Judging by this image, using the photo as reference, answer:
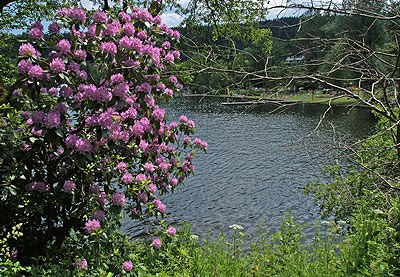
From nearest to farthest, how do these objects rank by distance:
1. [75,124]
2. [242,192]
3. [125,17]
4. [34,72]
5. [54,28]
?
[34,72] < [54,28] < [75,124] < [125,17] < [242,192]

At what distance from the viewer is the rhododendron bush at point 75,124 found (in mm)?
2699

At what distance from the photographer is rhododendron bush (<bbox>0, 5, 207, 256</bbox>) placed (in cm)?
270

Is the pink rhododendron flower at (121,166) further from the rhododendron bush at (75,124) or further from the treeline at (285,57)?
the treeline at (285,57)

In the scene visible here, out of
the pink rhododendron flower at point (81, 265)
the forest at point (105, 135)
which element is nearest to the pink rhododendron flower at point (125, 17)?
the forest at point (105, 135)

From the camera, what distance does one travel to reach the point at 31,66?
8.28 ft

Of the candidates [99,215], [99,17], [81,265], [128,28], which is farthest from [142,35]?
[81,265]

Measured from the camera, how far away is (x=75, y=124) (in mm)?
3264

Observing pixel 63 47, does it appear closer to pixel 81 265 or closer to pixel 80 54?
pixel 80 54

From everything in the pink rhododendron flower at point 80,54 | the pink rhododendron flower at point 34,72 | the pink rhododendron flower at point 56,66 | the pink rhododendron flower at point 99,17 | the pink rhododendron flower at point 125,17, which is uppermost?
the pink rhododendron flower at point 125,17

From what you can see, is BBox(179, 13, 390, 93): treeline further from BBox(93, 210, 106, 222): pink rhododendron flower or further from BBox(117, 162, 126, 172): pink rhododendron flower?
BBox(93, 210, 106, 222): pink rhododendron flower

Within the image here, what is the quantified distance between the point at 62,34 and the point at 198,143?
2467 millimetres

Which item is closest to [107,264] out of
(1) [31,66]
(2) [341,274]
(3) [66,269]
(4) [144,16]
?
(3) [66,269]

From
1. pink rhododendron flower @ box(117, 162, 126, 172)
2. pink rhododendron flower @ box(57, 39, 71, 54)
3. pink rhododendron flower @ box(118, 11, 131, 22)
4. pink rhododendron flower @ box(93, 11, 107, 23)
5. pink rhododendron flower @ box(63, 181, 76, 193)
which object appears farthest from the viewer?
pink rhododendron flower @ box(118, 11, 131, 22)

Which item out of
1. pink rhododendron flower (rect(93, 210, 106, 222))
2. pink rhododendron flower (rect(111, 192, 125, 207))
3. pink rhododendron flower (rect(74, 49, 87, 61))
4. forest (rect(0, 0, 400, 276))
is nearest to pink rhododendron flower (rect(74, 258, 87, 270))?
forest (rect(0, 0, 400, 276))
